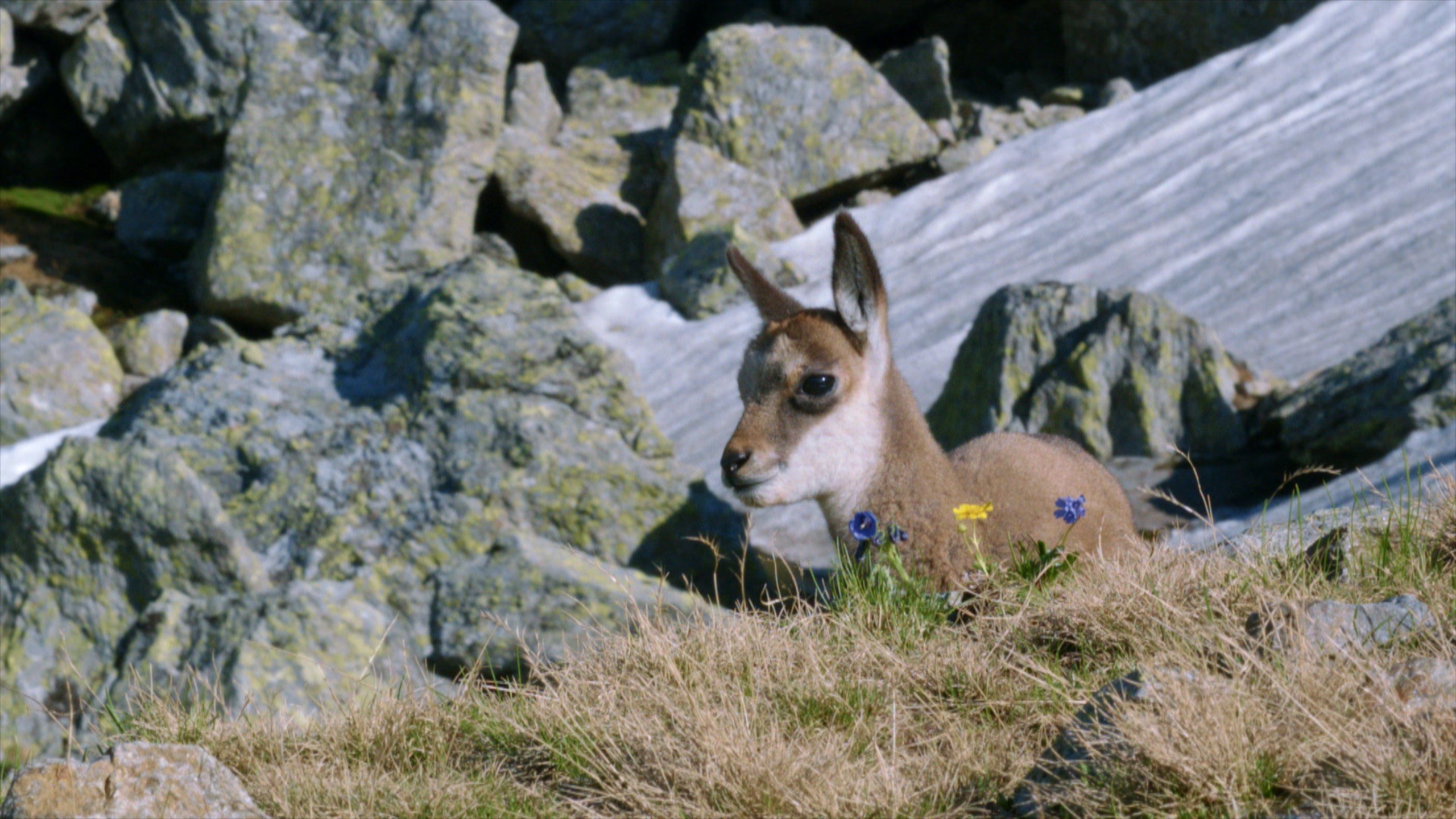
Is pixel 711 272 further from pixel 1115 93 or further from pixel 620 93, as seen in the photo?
pixel 1115 93

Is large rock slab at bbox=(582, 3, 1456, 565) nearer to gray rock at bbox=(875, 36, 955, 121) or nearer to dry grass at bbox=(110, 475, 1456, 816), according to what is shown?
gray rock at bbox=(875, 36, 955, 121)

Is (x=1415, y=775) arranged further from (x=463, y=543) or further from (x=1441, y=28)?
(x=1441, y=28)

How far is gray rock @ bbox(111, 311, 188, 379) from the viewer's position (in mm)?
19125

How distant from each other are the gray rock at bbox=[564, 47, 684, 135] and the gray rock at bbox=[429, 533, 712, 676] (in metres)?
16.9

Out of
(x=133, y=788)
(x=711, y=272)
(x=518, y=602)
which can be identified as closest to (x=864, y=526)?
(x=133, y=788)

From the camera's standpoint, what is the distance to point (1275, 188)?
61.1 ft

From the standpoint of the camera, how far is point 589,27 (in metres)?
27.7

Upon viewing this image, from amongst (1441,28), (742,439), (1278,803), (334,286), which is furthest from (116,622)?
(1441,28)

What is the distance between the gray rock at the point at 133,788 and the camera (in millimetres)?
3572

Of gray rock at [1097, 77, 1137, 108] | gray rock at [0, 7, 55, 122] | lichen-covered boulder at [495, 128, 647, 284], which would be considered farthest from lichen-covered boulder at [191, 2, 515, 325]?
gray rock at [1097, 77, 1137, 108]

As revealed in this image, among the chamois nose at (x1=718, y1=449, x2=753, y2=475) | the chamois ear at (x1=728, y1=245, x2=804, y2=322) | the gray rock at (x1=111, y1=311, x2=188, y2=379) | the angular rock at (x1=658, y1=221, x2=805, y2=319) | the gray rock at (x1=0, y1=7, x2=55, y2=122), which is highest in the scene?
the gray rock at (x1=0, y1=7, x2=55, y2=122)

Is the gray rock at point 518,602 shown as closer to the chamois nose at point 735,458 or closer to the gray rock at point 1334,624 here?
the chamois nose at point 735,458

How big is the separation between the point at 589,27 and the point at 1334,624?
25422 millimetres

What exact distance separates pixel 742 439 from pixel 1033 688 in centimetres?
197
